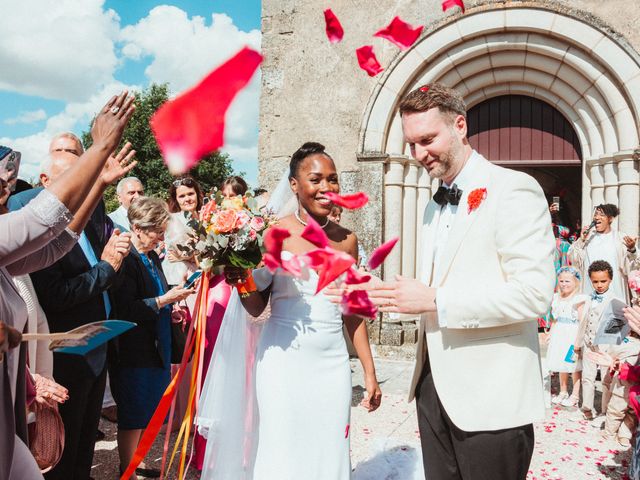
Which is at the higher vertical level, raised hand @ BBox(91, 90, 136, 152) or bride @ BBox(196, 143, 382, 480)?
raised hand @ BBox(91, 90, 136, 152)

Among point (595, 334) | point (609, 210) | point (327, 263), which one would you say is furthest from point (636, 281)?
point (609, 210)

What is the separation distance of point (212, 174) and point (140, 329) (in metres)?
23.9

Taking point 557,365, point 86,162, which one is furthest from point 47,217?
point 557,365

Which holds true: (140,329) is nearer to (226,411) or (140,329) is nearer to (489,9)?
(226,411)

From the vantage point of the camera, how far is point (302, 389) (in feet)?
9.49

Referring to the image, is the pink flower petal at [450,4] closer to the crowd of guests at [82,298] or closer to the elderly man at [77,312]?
the crowd of guests at [82,298]

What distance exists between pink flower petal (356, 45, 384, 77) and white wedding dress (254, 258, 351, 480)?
17.9 feet

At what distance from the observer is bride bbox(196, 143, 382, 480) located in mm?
2867

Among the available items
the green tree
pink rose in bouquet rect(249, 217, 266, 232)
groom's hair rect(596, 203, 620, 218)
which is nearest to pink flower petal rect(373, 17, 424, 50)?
groom's hair rect(596, 203, 620, 218)

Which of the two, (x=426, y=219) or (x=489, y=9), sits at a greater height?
(x=489, y=9)

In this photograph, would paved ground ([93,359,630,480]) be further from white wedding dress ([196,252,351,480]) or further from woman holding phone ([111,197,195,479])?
white wedding dress ([196,252,351,480])

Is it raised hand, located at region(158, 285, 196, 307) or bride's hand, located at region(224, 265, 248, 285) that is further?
raised hand, located at region(158, 285, 196, 307)

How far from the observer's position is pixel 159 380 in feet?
12.5

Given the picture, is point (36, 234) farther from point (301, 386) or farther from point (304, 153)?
point (304, 153)
